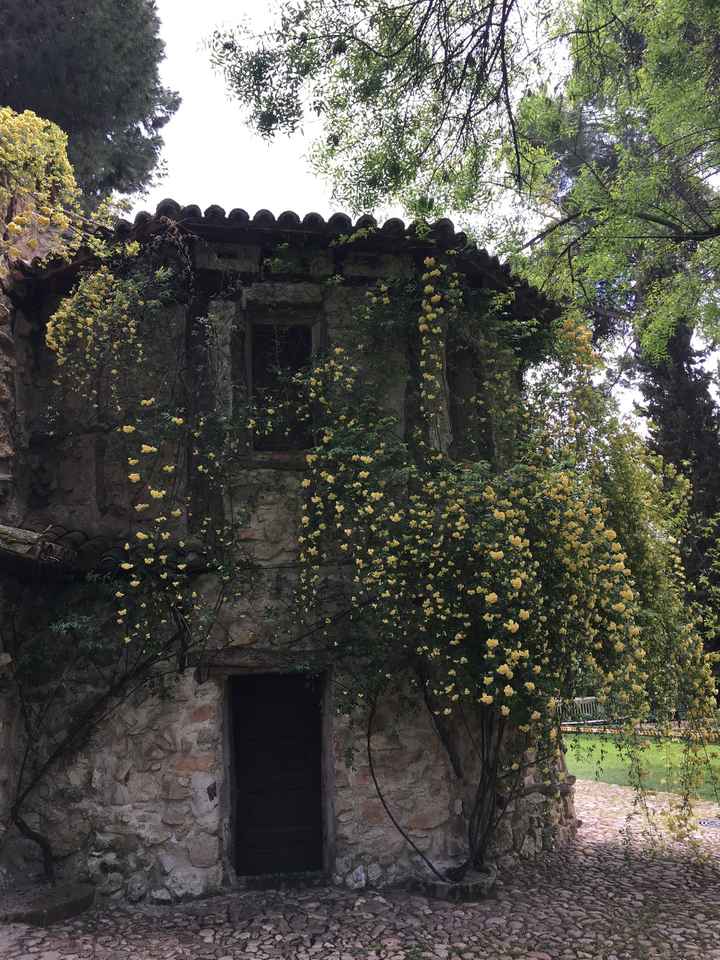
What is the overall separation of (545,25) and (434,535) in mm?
3588

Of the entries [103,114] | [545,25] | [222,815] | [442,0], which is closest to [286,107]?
[442,0]

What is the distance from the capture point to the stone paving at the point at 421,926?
461cm

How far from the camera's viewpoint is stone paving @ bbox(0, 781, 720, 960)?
4613 millimetres

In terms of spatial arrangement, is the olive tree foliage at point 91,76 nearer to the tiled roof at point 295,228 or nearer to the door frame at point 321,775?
the tiled roof at point 295,228

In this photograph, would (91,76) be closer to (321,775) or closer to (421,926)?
(321,775)

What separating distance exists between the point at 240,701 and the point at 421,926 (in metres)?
2.17

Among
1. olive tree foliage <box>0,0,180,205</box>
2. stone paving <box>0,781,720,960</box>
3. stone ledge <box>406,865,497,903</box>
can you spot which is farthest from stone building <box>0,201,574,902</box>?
olive tree foliage <box>0,0,180,205</box>

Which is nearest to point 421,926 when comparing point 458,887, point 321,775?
point 458,887

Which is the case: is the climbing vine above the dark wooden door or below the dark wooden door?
above

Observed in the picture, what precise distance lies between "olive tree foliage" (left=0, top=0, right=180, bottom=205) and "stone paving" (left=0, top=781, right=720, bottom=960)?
9.72m

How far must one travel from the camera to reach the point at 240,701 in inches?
246

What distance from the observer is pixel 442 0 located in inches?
195

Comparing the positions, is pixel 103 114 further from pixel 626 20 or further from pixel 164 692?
pixel 164 692

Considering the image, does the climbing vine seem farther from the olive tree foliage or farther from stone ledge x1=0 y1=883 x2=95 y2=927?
the olive tree foliage
